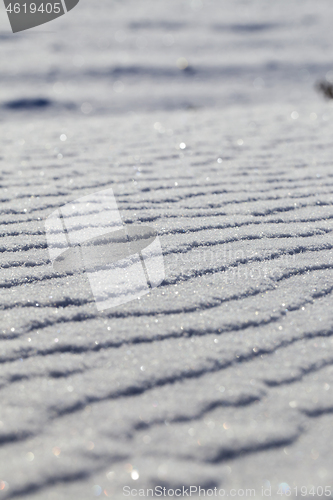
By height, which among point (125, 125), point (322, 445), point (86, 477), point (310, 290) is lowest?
point (125, 125)

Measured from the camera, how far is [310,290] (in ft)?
6.59

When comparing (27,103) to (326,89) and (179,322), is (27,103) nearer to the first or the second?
(326,89)

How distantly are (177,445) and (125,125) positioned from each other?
421 cm

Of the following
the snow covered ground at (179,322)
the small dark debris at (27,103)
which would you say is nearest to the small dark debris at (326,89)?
the snow covered ground at (179,322)

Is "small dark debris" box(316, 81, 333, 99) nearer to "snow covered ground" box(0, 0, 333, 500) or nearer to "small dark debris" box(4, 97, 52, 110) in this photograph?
"snow covered ground" box(0, 0, 333, 500)

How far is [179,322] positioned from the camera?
1814 millimetres

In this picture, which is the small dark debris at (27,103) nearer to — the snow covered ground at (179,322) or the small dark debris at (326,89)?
the snow covered ground at (179,322)

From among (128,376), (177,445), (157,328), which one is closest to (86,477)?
(177,445)

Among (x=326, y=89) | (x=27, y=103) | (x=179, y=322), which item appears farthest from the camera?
(x=326, y=89)

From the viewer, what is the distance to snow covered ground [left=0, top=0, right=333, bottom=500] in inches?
50.3

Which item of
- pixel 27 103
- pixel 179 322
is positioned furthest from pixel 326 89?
pixel 179 322

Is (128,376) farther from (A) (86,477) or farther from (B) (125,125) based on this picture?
(B) (125,125)

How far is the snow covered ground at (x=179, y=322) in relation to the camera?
4.19 ft

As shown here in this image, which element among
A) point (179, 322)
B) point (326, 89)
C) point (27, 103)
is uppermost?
point (179, 322)
